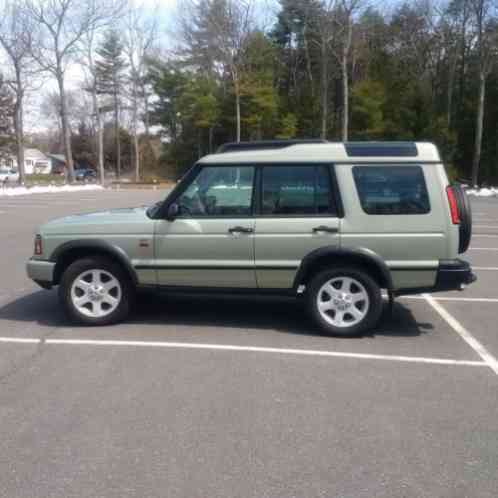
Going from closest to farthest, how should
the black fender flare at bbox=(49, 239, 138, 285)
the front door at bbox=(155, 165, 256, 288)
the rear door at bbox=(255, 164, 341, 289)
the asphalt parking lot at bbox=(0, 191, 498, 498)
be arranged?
the asphalt parking lot at bbox=(0, 191, 498, 498) → the rear door at bbox=(255, 164, 341, 289) → the front door at bbox=(155, 165, 256, 288) → the black fender flare at bbox=(49, 239, 138, 285)

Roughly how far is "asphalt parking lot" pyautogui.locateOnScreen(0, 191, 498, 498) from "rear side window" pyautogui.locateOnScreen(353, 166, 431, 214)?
4.33 feet

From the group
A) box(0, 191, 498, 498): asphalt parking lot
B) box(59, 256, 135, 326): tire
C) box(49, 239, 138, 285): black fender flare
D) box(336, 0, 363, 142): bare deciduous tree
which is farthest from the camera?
box(336, 0, 363, 142): bare deciduous tree

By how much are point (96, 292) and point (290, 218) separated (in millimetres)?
2175

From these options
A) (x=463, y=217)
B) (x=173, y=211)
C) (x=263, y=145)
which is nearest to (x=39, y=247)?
(x=173, y=211)

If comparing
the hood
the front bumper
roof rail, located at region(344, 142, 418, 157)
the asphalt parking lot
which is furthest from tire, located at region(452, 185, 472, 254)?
the front bumper

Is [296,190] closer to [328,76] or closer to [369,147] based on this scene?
[369,147]

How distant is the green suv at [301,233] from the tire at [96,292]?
0.05 feet

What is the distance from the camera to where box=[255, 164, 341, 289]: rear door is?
618cm

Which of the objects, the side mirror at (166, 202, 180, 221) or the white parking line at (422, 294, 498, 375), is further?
the side mirror at (166, 202, 180, 221)

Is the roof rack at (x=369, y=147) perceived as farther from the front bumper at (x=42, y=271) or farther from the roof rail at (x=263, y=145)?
the front bumper at (x=42, y=271)

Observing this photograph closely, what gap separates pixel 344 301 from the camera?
20.7ft

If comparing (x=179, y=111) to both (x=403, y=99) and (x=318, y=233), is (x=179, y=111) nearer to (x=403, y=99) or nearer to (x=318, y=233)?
(x=403, y=99)

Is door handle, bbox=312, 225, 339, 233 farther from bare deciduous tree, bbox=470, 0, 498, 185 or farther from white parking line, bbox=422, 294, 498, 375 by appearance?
bare deciduous tree, bbox=470, 0, 498, 185

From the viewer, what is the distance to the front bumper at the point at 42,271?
6.62m
